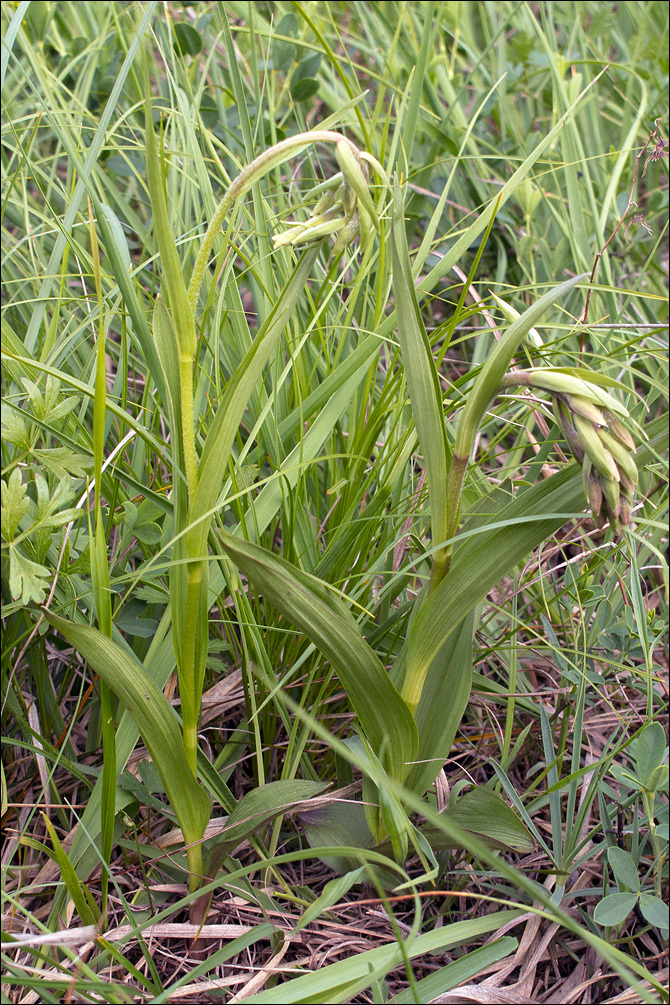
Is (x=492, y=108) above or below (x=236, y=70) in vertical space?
below

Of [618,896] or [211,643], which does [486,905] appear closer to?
[618,896]

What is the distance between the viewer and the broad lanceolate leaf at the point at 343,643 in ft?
2.69

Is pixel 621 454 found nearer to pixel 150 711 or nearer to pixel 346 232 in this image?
pixel 346 232

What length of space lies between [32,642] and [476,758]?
0.78 metres

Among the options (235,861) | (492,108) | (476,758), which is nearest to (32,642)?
(235,861)

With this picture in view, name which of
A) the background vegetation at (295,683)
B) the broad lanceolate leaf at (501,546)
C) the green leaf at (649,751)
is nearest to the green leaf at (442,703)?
the background vegetation at (295,683)

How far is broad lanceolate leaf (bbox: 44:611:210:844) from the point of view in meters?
0.90

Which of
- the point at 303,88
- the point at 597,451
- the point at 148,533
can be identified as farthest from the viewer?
the point at 303,88

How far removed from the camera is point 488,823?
0.99 metres

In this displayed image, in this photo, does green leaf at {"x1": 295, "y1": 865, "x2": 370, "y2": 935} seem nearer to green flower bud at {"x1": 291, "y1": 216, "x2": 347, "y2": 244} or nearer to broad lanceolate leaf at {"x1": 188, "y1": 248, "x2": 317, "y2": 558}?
broad lanceolate leaf at {"x1": 188, "y1": 248, "x2": 317, "y2": 558}

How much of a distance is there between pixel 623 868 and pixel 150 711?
2.14ft

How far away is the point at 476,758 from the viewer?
4.25 feet

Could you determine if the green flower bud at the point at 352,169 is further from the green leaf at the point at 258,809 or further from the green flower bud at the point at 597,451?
the green leaf at the point at 258,809

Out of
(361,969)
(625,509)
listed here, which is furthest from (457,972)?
(625,509)
